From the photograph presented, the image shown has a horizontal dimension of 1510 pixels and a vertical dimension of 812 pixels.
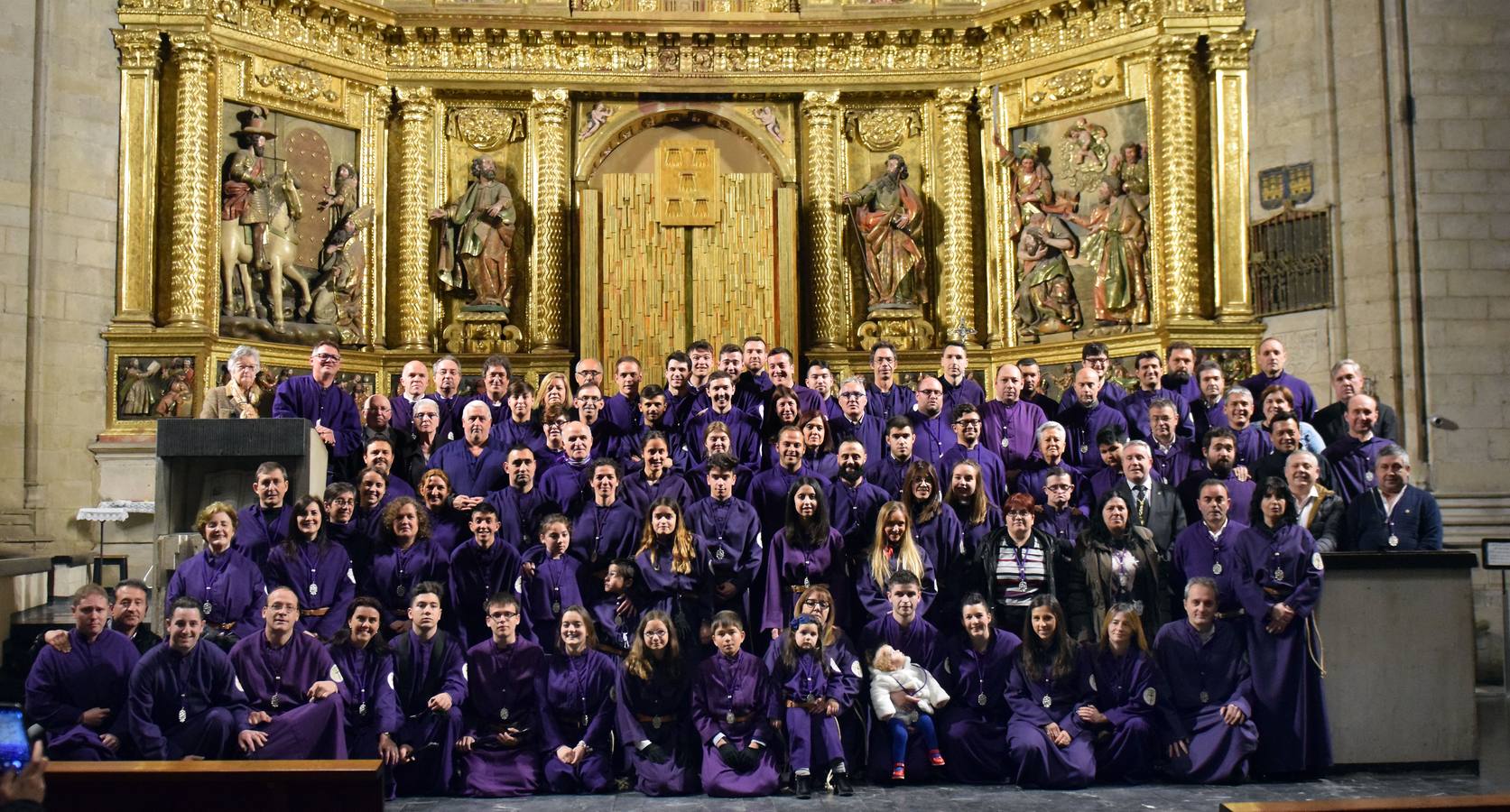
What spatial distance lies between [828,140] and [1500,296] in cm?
653

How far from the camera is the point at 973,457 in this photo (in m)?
9.15

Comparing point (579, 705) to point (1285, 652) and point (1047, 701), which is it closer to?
point (1047, 701)

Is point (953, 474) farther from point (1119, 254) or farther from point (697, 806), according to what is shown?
point (1119, 254)

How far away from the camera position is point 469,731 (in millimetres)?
7547

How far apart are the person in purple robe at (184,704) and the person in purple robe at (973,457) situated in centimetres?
445

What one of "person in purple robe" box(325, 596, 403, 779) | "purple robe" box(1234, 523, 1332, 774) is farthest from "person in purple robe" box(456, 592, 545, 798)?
"purple robe" box(1234, 523, 1332, 774)

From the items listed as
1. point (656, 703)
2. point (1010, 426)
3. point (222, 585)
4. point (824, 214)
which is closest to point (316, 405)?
point (222, 585)

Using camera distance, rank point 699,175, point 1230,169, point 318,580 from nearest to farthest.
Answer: point 318,580 < point 1230,169 < point 699,175

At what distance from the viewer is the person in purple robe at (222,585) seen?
25.6 feet

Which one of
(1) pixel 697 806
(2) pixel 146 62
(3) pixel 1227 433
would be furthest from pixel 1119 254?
(2) pixel 146 62

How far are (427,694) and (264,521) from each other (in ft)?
5.13

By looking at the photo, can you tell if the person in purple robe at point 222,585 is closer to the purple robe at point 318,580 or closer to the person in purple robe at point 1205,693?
the purple robe at point 318,580

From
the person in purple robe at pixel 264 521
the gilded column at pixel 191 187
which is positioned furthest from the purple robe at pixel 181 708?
the gilded column at pixel 191 187

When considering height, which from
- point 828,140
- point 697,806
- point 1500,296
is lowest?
point 697,806
